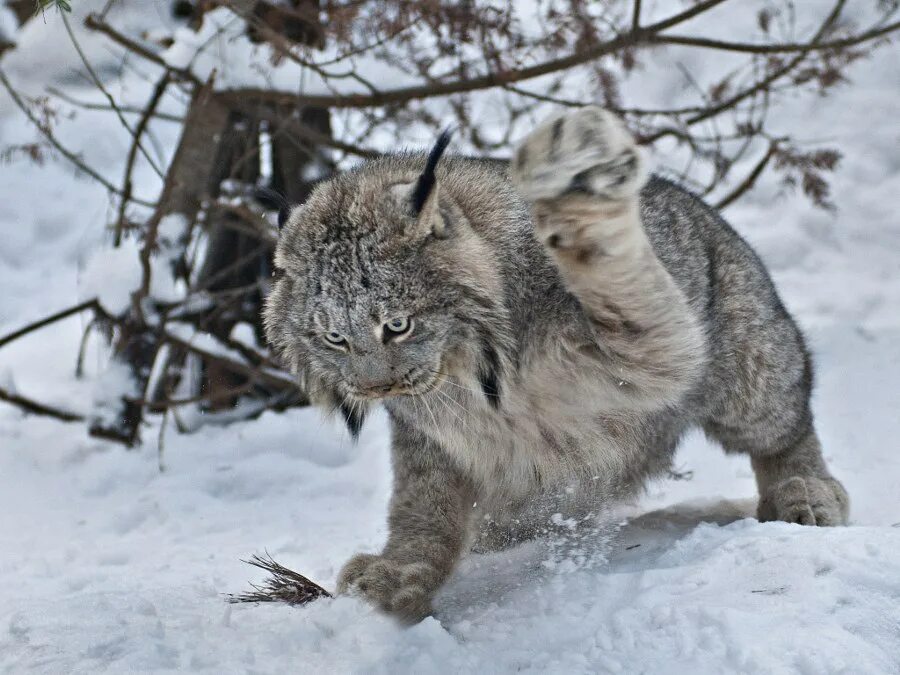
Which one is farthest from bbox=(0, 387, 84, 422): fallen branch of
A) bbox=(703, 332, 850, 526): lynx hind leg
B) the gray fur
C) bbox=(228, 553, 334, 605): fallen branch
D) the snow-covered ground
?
bbox=(703, 332, 850, 526): lynx hind leg

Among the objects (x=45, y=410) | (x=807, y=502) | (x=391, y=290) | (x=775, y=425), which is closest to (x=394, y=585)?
(x=391, y=290)

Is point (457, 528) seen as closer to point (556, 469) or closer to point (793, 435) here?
point (556, 469)

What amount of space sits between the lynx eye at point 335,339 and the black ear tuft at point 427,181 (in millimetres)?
376

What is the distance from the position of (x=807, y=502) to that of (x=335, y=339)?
1641 millimetres

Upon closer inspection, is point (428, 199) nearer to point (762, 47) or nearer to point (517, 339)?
point (517, 339)

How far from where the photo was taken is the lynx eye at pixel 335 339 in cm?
257

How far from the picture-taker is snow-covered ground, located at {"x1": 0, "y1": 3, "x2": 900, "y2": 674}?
2.22 m

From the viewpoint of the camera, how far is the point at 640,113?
4703mm

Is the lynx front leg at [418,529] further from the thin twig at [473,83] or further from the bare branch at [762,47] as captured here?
the bare branch at [762,47]

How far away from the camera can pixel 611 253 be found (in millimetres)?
2338

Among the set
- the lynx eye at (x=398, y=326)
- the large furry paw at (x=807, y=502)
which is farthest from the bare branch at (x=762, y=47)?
the lynx eye at (x=398, y=326)

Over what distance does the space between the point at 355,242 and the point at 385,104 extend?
2290mm

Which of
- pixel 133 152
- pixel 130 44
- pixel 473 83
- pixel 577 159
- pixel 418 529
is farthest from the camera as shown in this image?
pixel 133 152

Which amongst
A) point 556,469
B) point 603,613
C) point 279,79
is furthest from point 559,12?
point 603,613
